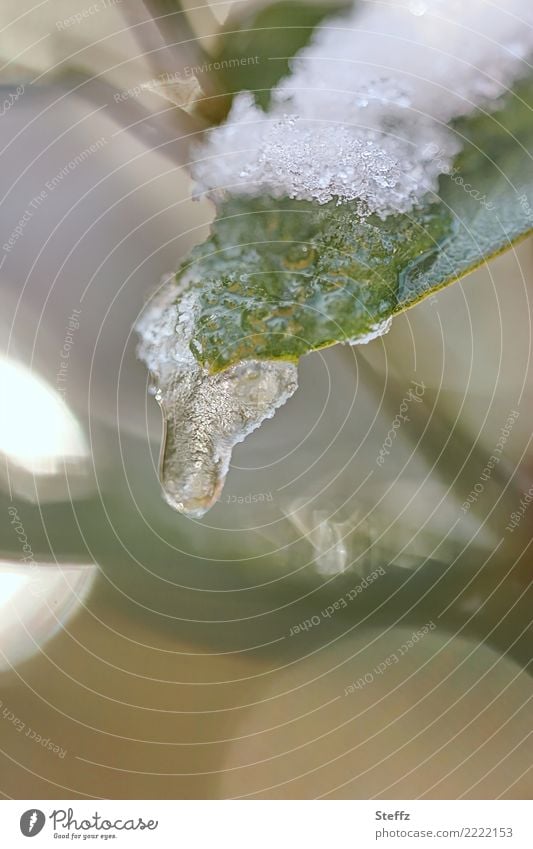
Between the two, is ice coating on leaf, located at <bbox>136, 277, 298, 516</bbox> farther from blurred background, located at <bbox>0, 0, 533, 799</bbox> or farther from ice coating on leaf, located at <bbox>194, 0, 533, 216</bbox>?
ice coating on leaf, located at <bbox>194, 0, 533, 216</bbox>

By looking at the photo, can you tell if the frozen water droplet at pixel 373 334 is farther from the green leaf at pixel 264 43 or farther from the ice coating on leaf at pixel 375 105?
the green leaf at pixel 264 43

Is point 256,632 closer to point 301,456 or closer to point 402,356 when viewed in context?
point 301,456
